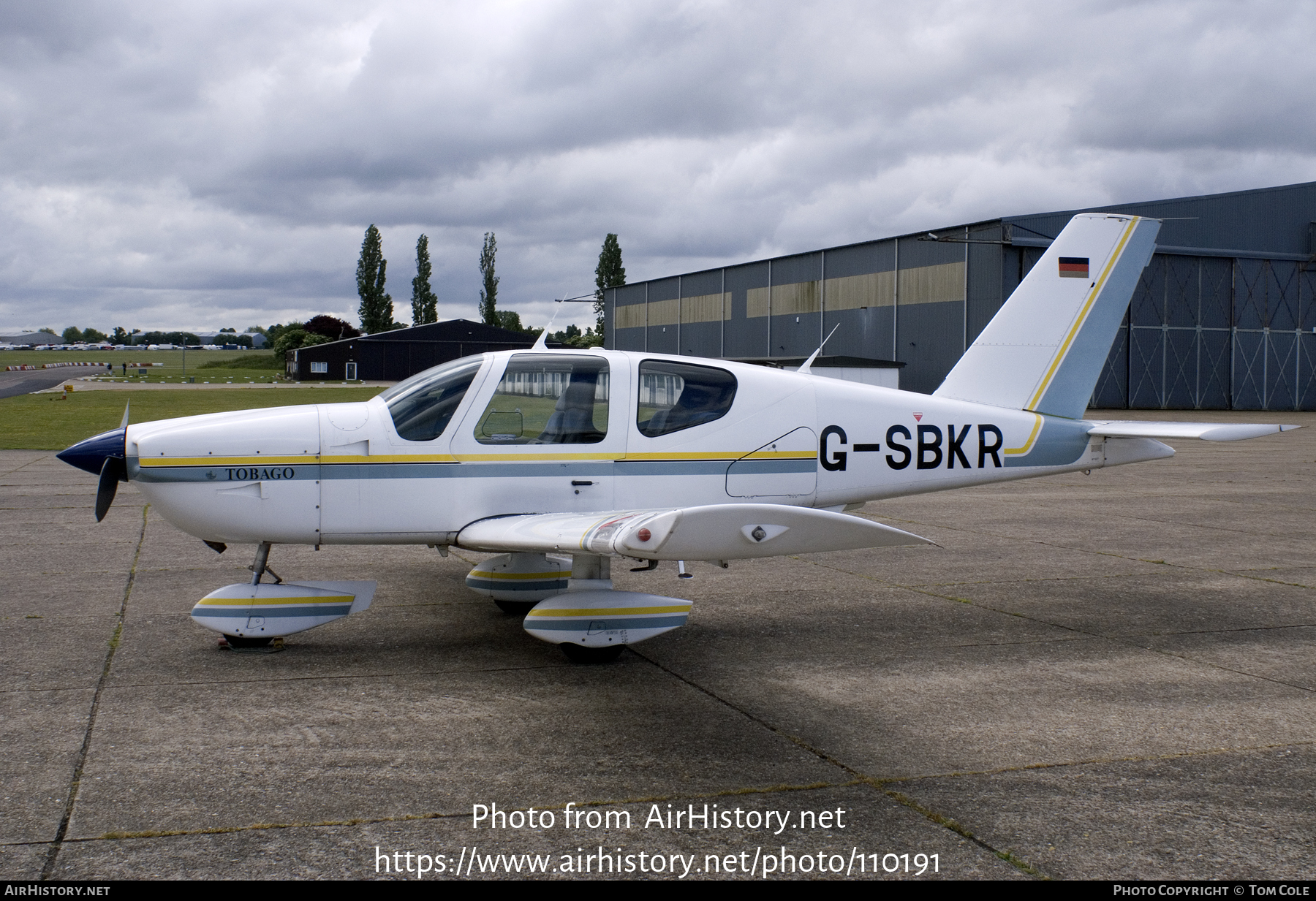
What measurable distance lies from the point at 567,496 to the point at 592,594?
2.48 ft

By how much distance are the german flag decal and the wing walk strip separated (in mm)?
149

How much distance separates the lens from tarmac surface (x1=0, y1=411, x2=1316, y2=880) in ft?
12.3

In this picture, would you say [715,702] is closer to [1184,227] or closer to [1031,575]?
[1031,575]

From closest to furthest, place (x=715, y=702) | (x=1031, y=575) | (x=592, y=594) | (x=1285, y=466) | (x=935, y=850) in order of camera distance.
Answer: (x=935, y=850) → (x=715, y=702) → (x=592, y=594) → (x=1031, y=575) → (x=1285, y=466)

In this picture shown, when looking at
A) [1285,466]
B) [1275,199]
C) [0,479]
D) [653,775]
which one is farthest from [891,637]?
[1275,199]

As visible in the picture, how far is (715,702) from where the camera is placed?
5543 millimetres

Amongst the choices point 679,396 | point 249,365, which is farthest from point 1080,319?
point 249,365

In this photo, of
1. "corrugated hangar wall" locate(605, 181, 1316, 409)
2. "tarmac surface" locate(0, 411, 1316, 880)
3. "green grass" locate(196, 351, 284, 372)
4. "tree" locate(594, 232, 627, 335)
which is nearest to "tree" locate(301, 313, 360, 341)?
"green grass" locate(196, 351, 284, 372)

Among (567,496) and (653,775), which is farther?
(567,496)

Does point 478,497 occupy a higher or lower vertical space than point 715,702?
higher

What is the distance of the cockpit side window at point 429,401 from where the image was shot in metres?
6.58

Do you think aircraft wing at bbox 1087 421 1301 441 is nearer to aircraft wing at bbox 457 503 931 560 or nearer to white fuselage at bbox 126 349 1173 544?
white fuselage at bbox 126 349 1173 544

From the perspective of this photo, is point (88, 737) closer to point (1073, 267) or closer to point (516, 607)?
point (516, 607)

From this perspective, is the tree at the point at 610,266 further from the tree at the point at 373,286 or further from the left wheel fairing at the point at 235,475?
the left wheel fairing at the point at 235,475
